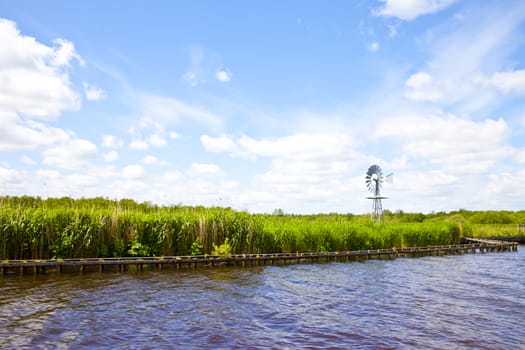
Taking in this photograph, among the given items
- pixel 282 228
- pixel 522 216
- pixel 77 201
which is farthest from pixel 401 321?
pixel 522 216

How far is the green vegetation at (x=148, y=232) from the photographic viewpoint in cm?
2077

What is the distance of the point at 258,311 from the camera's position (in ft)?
48.4

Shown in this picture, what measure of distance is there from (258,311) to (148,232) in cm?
1123

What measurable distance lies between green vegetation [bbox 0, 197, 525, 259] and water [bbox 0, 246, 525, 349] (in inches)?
76.3

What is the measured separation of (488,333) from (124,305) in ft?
40.4

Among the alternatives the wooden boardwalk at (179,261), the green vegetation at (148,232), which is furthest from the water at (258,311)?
the green vegetation at (148,232)

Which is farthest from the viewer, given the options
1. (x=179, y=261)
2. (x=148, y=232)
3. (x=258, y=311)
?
(x=148, y=232)

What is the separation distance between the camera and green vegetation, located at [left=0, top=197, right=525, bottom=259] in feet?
68.1

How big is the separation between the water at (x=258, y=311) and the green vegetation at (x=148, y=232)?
6.36 ft

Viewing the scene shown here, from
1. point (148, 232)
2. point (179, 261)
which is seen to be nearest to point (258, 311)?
point (179, 261)

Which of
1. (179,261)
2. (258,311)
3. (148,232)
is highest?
(148,232)

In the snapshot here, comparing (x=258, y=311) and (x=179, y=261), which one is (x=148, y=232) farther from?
(x=258, y=311)

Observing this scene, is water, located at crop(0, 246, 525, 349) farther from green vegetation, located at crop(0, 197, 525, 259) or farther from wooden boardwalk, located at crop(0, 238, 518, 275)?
green vegetation, located at crop(0, 197, 525, 259)

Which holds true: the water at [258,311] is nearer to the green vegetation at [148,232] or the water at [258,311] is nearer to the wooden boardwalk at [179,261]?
the wooden boardwalk at [179,261]
